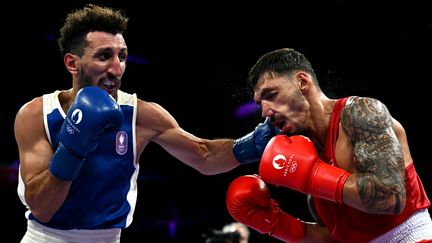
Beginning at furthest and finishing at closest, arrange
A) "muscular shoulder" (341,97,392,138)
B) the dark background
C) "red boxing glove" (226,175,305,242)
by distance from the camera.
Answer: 1. the dark background
2. "red boxing glove" (226,175,305,242)
3. "muscular shoulder" (341,97,392,138)

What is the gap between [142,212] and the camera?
26.4 ft

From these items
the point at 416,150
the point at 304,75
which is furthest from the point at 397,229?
the point at 416,150

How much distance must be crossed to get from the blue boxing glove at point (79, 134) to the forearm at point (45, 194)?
4cm

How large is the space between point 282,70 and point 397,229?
2.95 ft

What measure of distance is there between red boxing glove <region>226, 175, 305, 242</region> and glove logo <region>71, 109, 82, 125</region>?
0.90 metres

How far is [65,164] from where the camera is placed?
2275mm

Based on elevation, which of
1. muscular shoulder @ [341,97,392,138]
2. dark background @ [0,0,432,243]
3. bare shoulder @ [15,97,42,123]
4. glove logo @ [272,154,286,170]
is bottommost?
dark background @ [0,0,432,243]

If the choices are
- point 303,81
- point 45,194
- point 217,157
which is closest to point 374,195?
point 303,81

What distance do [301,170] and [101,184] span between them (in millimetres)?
986

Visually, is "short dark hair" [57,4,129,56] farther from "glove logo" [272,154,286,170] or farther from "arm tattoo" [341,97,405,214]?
"arm tattoo" [341,97,405,214]

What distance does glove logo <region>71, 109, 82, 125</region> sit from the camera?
2299 millimetres

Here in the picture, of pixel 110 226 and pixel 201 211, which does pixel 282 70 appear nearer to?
pixel 110 226

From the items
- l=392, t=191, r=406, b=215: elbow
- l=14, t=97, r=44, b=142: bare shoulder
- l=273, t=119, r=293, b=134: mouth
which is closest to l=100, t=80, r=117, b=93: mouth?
l=14, t=97, r=44, b=142: bare shoulder

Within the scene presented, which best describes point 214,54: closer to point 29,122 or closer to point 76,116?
point 29,122
